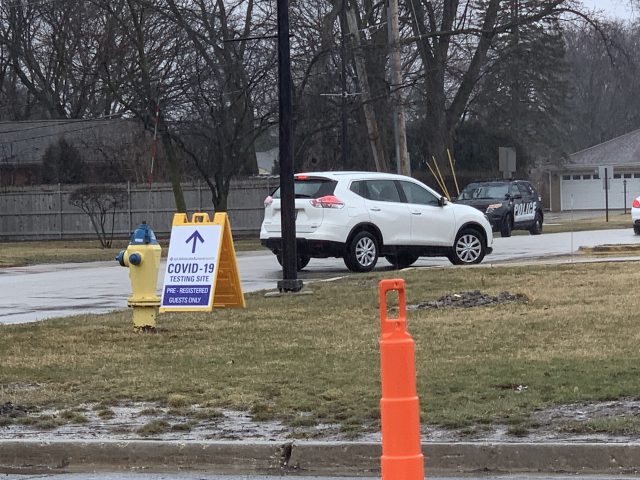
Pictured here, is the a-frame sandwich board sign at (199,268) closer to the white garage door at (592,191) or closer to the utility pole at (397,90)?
the utility pole at (397,90)

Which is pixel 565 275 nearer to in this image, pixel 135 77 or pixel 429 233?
pixel 429 233

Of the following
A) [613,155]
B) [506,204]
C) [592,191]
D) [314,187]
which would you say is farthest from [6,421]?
[592,191]

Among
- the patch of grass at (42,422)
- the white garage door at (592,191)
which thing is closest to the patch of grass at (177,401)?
the patch of grass at (42,422)

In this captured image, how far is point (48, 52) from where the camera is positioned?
169ft

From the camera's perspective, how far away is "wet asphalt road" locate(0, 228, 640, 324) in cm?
1558

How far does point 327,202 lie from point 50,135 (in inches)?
1350

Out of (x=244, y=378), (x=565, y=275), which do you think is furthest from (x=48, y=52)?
(x=244, y=378)

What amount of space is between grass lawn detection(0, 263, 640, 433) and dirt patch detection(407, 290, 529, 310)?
20 cm

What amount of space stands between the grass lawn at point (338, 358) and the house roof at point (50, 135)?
120ft

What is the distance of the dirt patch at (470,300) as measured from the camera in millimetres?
13289

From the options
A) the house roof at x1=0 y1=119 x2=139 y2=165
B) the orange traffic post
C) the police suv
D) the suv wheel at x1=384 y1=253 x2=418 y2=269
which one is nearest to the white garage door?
the house roof at x1=0 y1=119 x2=139 y2=165

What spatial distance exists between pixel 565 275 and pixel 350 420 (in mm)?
9450

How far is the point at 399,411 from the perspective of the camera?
495cm

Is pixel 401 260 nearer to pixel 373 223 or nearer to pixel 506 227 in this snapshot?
pixel 373 223
